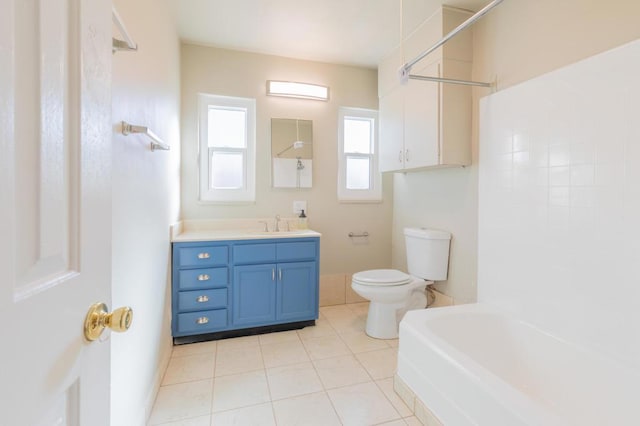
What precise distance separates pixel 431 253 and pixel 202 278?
185 centimetres

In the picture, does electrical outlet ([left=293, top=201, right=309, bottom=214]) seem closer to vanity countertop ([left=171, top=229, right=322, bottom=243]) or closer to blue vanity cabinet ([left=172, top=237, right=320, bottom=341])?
vanity countertop ([left=171, top=229, right=322, bottom=243])

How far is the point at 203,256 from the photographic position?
2264 millimetres

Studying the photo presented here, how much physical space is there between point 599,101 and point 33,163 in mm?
2021

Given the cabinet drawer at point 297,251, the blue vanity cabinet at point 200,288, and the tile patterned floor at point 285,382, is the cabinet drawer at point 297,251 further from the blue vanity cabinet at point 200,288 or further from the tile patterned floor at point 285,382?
the tile patterned floor at point 285,382

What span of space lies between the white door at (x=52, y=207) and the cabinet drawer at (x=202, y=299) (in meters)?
1.71

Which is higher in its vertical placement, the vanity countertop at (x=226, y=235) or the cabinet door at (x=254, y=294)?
the vanity countertop at (x=226, y=235)

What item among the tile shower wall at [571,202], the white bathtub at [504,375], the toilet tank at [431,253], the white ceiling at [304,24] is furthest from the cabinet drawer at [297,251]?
the white ceiling at [304,24]

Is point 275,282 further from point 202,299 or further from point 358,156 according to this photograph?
point 358,156

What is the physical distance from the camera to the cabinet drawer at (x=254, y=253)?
235 centimetres

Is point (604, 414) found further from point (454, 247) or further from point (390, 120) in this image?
point (390, 120)

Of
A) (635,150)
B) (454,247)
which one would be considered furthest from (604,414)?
(454,247)

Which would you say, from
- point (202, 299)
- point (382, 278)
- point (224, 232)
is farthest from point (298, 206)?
point (202, 299)

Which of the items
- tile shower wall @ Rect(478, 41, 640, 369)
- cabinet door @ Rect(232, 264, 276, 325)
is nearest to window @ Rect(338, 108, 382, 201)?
cabinet door @ Rect(232, 264, 276, 325)

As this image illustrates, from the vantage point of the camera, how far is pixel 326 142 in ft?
10.1
